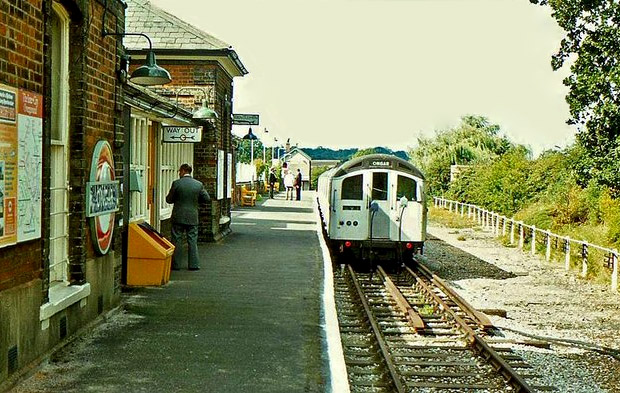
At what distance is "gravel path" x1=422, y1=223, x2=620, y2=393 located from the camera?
34.5ft

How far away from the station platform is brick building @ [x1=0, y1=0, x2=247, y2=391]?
416mm

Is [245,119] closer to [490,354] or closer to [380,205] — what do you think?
[380,205]

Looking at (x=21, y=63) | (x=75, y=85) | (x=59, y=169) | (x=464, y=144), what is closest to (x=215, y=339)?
(x=59, y=169)

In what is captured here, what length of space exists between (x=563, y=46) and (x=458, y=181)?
2759cm

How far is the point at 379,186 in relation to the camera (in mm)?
19641

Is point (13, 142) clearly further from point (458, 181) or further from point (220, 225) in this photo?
point (458, 181)

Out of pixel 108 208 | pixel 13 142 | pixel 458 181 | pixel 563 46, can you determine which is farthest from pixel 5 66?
pixel 458 181

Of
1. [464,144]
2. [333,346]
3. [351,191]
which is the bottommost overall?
[333,346]

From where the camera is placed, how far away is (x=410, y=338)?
12383 mm

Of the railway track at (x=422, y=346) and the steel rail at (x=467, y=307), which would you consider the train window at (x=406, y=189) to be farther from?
the railway track at (x=422, y=346)

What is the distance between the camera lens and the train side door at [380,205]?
19.5 m

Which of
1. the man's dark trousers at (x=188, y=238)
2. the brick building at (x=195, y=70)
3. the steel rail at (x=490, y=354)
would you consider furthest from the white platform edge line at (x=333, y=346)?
the brick building at (x=195, y=70)

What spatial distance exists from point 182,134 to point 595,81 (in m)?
9.76

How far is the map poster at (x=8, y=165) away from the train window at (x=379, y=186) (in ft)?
45.0
